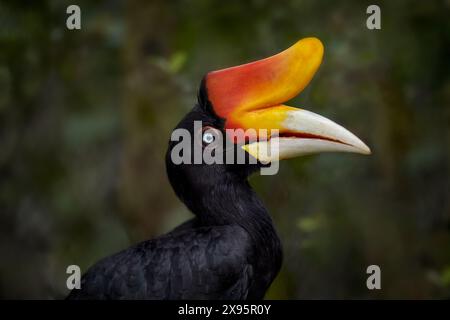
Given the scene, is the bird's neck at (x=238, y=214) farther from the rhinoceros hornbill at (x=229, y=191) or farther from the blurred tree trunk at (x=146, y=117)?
the blurred tree trunk at (x=146, y=117)

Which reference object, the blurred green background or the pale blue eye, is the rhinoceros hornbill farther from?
the blurred green background

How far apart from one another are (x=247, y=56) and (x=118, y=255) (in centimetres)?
277

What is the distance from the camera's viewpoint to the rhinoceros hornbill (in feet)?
11.9

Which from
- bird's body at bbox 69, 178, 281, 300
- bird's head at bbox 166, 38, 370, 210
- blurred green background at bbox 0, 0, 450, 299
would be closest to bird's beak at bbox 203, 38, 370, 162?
bird's head at bbox 166, 38, 370, 210

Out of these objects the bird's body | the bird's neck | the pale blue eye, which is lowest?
the bird's body

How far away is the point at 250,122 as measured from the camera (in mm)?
3783

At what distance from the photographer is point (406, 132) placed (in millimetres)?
6516

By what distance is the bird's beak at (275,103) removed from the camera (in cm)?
368

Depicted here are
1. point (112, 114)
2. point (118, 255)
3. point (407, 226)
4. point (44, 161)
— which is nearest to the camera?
point (118, 255)

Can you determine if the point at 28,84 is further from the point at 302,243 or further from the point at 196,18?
the point at 302,243

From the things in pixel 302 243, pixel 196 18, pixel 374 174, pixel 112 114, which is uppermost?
pixel 196 18

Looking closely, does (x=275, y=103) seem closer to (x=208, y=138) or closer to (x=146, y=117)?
(x=208, y=138)

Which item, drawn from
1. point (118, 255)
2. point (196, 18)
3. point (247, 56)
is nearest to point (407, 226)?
point (247, 56)

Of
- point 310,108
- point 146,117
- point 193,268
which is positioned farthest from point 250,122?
point 146,117
